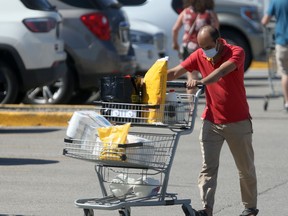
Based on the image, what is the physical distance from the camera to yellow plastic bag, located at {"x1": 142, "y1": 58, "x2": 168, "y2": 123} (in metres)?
7.07

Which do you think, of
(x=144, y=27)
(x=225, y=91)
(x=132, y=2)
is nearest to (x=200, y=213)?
(x=225, y=91)

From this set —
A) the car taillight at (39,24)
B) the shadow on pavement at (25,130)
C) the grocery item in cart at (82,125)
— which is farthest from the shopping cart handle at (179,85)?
the car taillight at (39,24)

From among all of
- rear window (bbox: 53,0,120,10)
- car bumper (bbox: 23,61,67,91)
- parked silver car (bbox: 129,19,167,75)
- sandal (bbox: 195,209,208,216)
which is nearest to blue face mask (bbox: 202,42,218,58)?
sandal (bbox: 195,209,208,216)

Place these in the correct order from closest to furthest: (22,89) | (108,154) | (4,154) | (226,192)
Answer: (108,154), (226,192), (4,154), (22,89)

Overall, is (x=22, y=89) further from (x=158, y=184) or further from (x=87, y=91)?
(x=158, y=184)

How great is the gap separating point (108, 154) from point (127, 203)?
0.39m

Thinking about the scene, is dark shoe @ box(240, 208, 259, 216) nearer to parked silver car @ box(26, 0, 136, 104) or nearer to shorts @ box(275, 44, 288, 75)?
shorts @ box(275, 44, 288, 75)

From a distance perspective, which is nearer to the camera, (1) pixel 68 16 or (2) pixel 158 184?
(2) pixel 158 184

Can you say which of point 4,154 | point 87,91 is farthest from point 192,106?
point 87,91

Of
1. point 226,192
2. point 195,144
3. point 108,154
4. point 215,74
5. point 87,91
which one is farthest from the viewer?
point 87,91

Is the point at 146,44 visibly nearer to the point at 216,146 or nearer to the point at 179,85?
the point at 216,146

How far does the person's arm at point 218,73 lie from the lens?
7.38m

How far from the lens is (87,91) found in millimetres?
16891

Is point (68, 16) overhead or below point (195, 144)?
overhead
